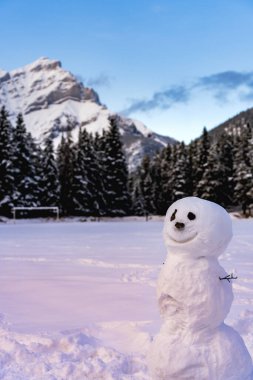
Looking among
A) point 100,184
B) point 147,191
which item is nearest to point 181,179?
point 147,191

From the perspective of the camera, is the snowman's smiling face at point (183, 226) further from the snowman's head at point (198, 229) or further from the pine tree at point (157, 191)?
the pine tree at point (157, 191)

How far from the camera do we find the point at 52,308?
22.7 feet

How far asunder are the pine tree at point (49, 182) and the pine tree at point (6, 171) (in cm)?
482

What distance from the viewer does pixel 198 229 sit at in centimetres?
354

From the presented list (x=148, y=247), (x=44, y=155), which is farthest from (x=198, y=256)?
(x=44, y=155)

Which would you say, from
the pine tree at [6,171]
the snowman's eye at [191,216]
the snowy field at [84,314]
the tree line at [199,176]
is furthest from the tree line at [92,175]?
the snowman's eye at [191,216]

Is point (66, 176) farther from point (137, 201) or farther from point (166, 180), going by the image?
point (166, 180)

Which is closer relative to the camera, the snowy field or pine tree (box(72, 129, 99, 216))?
the snowy field

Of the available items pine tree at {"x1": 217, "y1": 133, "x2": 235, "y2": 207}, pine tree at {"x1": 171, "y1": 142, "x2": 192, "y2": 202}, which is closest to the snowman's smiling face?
pine tree at {"x1": 171, "y1": 142, "x2": 192, "y2": 202}

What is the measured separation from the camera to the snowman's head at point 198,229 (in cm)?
353

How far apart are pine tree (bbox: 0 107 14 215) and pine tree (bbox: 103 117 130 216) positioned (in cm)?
989

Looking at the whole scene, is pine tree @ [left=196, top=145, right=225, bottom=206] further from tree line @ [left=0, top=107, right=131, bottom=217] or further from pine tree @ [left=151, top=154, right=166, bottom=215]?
pine tree @ [left=151, top=154, right=166, bottom=215]

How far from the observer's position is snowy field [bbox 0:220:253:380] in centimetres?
439

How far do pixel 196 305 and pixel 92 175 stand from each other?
4229 cm
